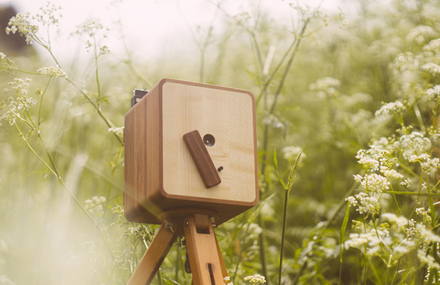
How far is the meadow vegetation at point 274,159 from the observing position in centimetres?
159

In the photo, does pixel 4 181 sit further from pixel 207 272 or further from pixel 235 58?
pixel 235 58

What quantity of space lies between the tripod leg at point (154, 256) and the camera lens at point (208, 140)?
307mm

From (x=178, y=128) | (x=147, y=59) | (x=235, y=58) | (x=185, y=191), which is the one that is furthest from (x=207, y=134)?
(x=235, y=58)

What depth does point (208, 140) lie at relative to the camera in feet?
4.78

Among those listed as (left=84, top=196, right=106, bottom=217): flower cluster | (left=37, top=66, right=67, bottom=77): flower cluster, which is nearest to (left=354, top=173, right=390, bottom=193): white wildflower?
(left=84, top=196, right=106, bottom=217): flower cluster

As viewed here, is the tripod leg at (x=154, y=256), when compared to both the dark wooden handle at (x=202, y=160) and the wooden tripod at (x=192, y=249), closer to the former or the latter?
the wooden tripod at (x=192, y=249)

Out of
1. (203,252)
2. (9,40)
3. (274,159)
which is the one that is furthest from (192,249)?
(9,40)

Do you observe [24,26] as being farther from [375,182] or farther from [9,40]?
[9,40]

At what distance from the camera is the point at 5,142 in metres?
2.60

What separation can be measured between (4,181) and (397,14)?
354cm

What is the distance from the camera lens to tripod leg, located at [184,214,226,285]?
133cm

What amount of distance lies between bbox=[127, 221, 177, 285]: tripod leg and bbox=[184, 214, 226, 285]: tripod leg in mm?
76

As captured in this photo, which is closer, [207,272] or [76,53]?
[207,272]

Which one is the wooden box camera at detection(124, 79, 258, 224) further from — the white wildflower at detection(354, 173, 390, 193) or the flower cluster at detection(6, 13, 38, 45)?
the flower cluster at detection(6, 13, 38, 45)
